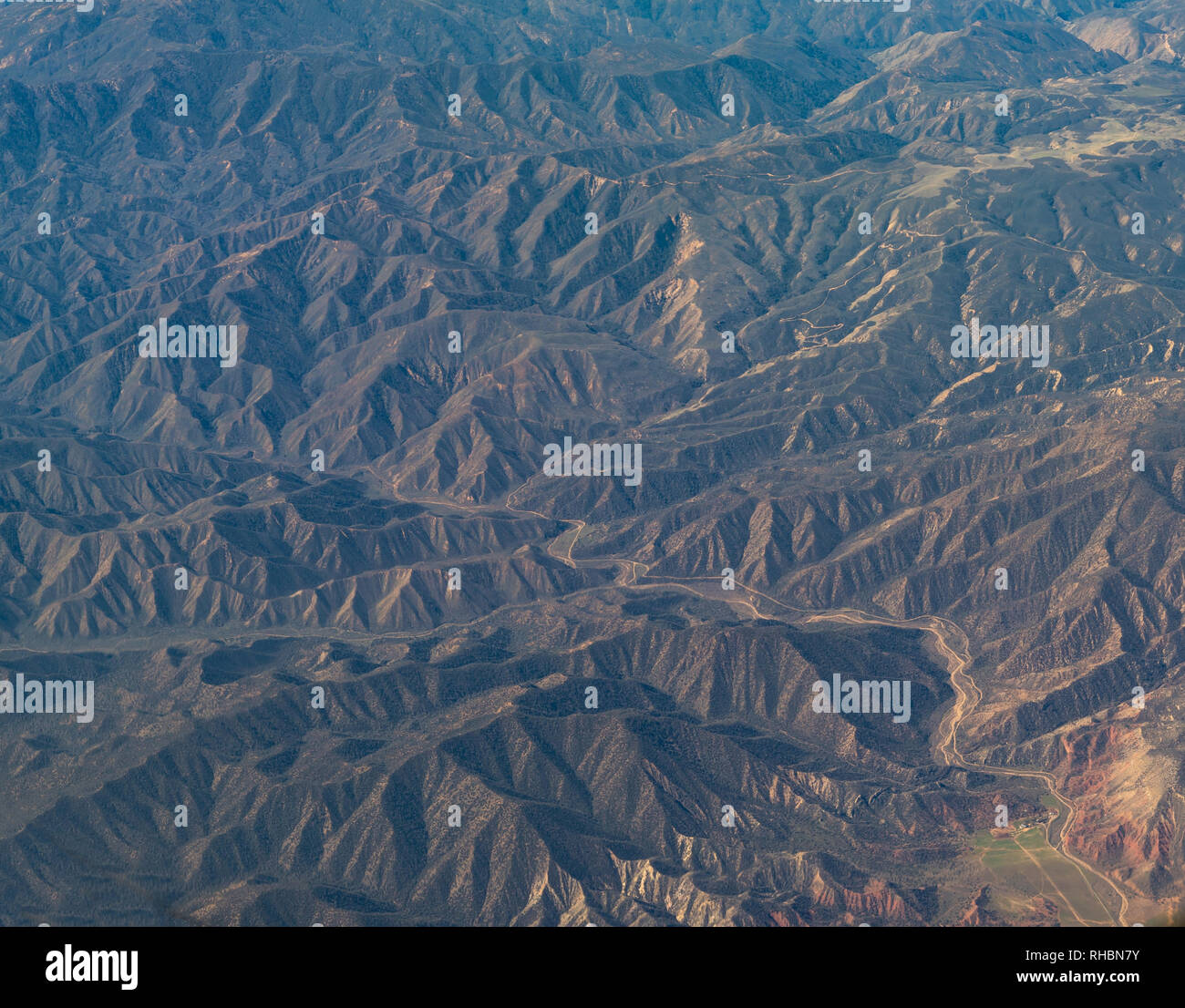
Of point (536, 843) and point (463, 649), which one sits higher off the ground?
point (463, 649)

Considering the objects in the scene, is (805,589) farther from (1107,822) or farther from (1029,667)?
(1107,822)

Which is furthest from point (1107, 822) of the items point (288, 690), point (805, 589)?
point (288, 690)
